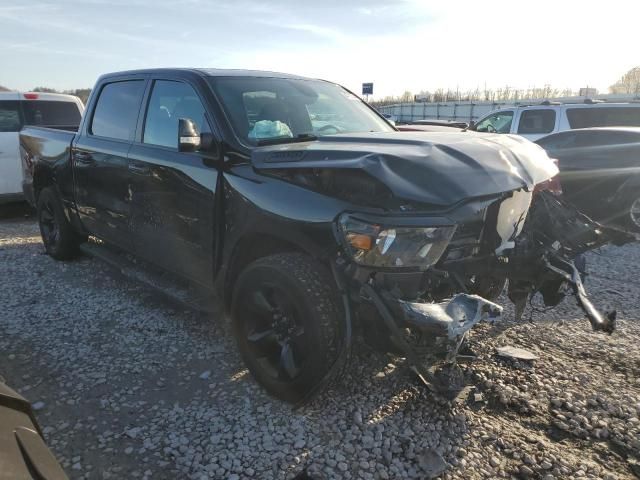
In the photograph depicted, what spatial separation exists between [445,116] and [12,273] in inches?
939

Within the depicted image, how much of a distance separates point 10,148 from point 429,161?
25.5 ft

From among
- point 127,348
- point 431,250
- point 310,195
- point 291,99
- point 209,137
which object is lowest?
point 127,348

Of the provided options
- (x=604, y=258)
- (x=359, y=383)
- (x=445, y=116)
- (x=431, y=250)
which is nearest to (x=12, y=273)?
(x=359, y=383)

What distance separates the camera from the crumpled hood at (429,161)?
2529 mm

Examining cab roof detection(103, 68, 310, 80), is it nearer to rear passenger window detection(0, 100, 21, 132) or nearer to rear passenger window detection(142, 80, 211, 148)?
rear passenger window detection(142, 80, 211, 148)

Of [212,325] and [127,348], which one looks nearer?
[127,348]

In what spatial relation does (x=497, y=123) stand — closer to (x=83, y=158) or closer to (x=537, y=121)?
(x=537, y=121)

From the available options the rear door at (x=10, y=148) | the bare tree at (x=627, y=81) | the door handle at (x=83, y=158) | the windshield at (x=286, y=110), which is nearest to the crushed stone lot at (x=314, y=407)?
the door handle at (x=83, y=158)

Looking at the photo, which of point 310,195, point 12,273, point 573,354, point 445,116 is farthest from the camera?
point 445,116

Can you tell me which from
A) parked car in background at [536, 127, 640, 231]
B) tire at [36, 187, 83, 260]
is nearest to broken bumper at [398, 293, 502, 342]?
tire at [36, 187, 83, 260]

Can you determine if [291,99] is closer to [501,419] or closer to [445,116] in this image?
[501,419]

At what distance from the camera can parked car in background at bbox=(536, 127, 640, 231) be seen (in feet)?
22.3

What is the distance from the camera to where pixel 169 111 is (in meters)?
3.89

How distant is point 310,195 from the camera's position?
2732 mm
